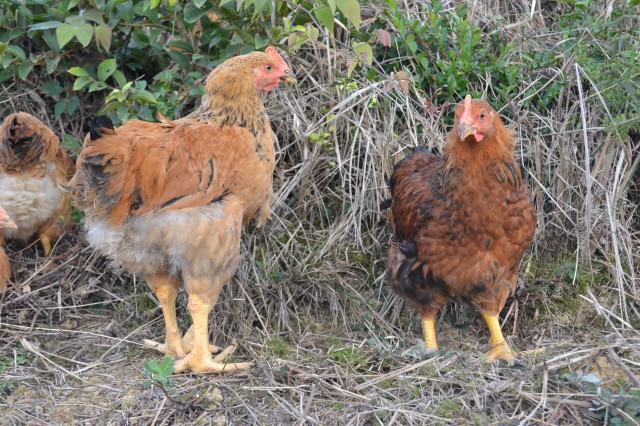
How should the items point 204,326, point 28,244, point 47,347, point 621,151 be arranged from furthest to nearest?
point 28,244 → point 621,151 → point 47,347 → point 204,326

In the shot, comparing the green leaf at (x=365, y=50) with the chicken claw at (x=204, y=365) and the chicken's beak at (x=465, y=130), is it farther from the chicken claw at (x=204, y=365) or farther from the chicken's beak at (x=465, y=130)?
the chicken claw at (x=204, y=365)

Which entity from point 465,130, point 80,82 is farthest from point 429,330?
point 80,82

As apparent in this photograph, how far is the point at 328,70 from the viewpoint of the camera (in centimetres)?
528

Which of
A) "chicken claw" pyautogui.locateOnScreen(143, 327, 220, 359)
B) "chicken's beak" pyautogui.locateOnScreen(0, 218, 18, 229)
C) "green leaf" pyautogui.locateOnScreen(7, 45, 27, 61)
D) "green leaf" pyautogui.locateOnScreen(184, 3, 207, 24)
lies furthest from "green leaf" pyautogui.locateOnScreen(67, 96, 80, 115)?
"chicken claw" pyautogui.locateOnScreen(143, 327, 220, 359)

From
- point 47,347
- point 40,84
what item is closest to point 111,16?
point 40,84

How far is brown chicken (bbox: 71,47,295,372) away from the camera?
4.02 metres

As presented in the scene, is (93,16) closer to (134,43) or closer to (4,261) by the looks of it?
(134,43)

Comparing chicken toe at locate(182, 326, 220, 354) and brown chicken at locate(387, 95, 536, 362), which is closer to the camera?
brown chicken at locate(387, 95, 536, 362)

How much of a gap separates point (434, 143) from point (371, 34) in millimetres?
861

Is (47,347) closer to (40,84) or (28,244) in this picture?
(28,244)

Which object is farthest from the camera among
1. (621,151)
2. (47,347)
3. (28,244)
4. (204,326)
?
(28,244)

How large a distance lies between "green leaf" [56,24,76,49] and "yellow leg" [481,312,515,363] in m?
2.96

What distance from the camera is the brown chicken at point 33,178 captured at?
5.25 m

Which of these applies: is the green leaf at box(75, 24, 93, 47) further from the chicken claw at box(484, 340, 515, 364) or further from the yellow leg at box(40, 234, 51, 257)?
the chicken claw at box(484, 340, 515, 364)
